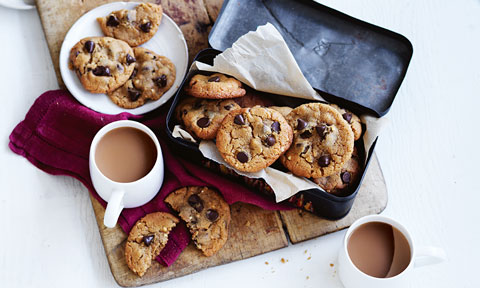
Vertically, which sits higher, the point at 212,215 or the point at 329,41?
the point at 329,41

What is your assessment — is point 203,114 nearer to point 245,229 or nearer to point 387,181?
point 245,229

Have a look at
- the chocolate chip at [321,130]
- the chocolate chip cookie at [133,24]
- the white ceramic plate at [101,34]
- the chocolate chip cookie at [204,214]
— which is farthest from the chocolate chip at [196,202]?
the chocolate chip cookie at [133,24]

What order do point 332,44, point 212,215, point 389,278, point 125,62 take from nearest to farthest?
1. point 389,278
2. point 212,215
3. point 125,62
4. point 332,44

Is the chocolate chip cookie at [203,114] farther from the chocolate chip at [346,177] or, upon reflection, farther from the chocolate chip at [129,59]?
the chocolate chip at [346,177]

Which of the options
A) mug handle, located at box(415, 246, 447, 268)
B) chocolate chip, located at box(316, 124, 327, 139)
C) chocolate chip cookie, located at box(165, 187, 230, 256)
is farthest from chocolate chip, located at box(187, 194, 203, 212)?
mug handle, located at box(415, 246, 447, 268)

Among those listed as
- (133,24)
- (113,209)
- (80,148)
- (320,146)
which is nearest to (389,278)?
(320,146)

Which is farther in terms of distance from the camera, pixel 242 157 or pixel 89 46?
pixel 89 46
